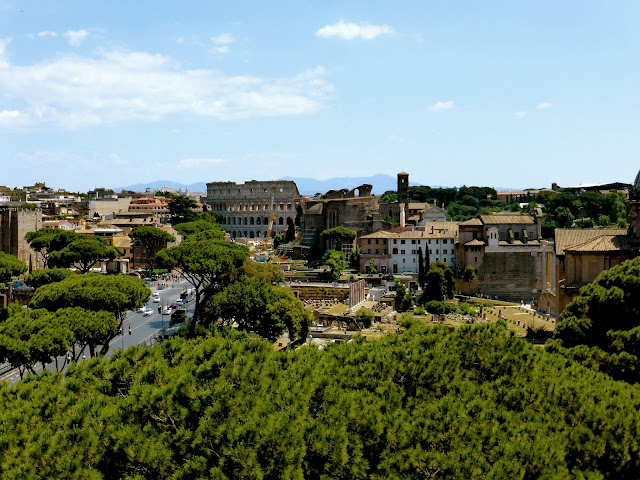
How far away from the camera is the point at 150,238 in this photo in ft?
189

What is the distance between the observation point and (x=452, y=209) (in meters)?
105

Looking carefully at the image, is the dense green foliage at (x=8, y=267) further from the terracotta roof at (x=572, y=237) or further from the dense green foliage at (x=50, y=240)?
the terracotta roof at (x=572, y=237)

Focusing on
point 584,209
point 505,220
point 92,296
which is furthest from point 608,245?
point 584,209

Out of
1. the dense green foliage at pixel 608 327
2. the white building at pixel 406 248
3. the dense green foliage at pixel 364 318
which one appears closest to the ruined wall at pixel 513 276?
the white building at pixel 406 248

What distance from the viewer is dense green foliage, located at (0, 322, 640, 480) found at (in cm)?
862

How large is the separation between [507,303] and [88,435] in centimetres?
3987

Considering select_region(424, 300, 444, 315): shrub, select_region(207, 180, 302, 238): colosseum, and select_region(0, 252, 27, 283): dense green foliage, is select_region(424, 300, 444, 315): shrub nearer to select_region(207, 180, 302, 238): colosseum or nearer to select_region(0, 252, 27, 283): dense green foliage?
select_region(0, 252, 27, 283): dense green foliage

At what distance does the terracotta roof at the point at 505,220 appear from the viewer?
51344 mm

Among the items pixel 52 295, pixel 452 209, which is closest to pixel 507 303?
pixel 52 295

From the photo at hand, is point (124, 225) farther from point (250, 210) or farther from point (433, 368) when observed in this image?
point (433, 368)

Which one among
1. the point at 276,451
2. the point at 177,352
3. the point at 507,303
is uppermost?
the point at 177,352

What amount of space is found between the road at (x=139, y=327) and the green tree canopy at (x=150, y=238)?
38.1ft

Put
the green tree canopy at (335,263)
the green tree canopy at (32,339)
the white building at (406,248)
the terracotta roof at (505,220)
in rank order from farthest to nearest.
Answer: the white building at (406,248), the green tree canopy at (335,263), the terracotta roof at (505,220), the green tree canopy at (32,339)

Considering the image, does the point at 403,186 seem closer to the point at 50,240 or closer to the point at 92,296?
the point at 50,240
